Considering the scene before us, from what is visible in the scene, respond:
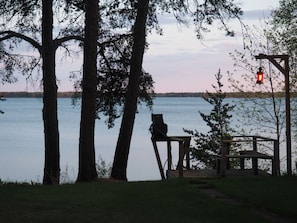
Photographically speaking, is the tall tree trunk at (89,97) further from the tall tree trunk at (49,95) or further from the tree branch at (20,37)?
the tree branch at (20,37)

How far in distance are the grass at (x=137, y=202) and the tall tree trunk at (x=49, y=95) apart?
3321 millimetres

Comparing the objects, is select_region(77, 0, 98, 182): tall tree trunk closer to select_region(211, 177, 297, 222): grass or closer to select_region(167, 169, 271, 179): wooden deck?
select_region(167, 169, 271, 179): wooden deck

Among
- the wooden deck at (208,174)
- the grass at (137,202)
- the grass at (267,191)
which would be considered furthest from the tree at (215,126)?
the grass at (137,202)

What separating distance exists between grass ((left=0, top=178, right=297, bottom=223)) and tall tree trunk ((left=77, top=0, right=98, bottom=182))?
196cm

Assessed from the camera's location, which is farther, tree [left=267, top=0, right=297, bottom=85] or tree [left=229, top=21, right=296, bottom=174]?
tree [left=229, top=21, right=296, bottom=174]

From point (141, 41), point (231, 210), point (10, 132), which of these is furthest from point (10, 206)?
point (10, 132)

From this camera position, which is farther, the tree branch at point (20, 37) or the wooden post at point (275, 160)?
the tree branch at point (20, 37)

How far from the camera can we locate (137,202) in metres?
6.48

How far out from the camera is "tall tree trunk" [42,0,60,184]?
11.1 metres

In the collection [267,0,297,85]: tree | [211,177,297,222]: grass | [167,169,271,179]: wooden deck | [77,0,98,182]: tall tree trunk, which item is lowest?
[167,169,271,179]: wooden deck

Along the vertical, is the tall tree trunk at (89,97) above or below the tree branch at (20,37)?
below

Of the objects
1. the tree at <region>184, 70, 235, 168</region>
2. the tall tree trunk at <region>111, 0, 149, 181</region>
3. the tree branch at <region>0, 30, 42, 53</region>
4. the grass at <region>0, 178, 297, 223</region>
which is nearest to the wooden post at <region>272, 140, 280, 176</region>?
the grass at <region>0, 178, 297, 223</region>

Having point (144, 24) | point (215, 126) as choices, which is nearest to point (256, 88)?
point (215, 126)

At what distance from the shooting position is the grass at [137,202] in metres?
5.48
